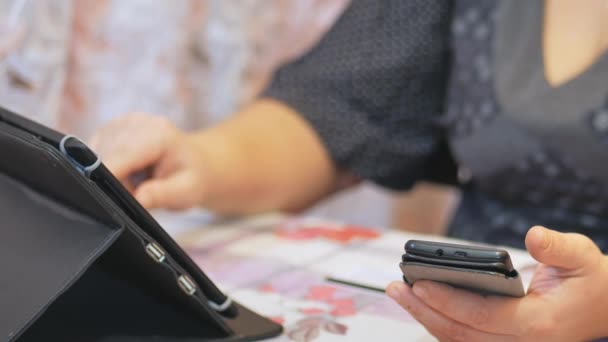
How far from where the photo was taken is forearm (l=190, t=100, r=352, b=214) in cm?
85

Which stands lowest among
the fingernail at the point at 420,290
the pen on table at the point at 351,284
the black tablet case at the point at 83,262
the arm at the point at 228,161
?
the black tablet case at the point at 83,262

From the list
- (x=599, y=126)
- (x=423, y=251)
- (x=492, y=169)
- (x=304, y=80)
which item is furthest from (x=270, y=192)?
(x=423, y=251)

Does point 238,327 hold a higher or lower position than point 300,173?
lower

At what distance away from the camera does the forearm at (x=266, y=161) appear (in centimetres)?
85

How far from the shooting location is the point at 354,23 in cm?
96

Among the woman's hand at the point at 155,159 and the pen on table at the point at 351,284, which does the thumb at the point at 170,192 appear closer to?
the woman's hand at the point at 155,159

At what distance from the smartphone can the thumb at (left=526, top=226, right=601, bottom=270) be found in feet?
0.06

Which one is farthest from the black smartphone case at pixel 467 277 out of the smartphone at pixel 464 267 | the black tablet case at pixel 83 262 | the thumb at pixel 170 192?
the thumb at pixel 170 192

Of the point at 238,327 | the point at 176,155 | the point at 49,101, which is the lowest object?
the point at 238,327

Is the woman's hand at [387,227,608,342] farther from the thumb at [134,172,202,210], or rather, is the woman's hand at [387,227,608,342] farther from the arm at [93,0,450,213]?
the arm at [93,0,450,213]

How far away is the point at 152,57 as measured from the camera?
1077 millimetres

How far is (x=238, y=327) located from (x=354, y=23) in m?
0.54

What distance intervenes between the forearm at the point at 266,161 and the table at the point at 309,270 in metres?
0.03

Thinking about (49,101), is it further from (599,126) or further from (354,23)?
(599,126)
